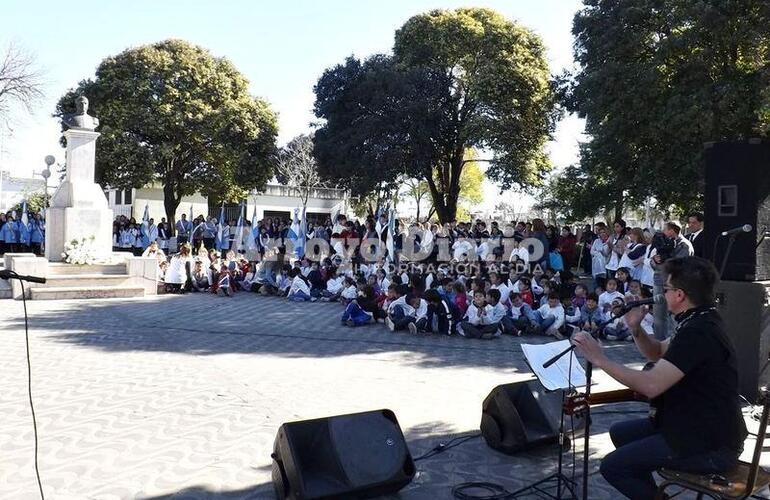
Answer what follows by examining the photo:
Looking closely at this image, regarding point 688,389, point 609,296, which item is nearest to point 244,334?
point 609,296

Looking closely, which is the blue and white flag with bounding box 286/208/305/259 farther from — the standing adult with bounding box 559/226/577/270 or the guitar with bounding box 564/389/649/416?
the guitar with bounding box 564/389/649/416

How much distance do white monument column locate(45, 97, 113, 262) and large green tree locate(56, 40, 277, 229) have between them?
18.5 meters

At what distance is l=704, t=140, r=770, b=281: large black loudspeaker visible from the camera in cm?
641

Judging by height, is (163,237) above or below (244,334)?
above

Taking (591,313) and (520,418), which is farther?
(591,313)

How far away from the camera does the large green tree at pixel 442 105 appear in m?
28.5

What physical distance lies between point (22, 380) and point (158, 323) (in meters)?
4.26

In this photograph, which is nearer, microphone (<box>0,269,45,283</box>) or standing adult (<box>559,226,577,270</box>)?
microphone (<box>0,269,45,283</box>)

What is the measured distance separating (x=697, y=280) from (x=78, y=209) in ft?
51.2

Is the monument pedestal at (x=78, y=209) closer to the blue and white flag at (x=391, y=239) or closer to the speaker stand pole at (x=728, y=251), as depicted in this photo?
the blue and white flag at (x=391, y=239)

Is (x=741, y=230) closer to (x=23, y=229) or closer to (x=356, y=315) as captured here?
(x=356, y=315)

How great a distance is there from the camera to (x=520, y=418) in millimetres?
5125

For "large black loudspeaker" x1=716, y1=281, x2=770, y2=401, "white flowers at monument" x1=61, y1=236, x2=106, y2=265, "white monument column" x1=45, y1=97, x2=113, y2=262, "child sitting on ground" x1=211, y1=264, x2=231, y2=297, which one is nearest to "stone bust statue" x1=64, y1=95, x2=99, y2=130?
"white monument column" x1=45, y1=97, x2=113, y2=262

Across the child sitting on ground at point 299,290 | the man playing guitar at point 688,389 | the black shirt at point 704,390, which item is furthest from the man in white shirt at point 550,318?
the black shirt at point 704,390
